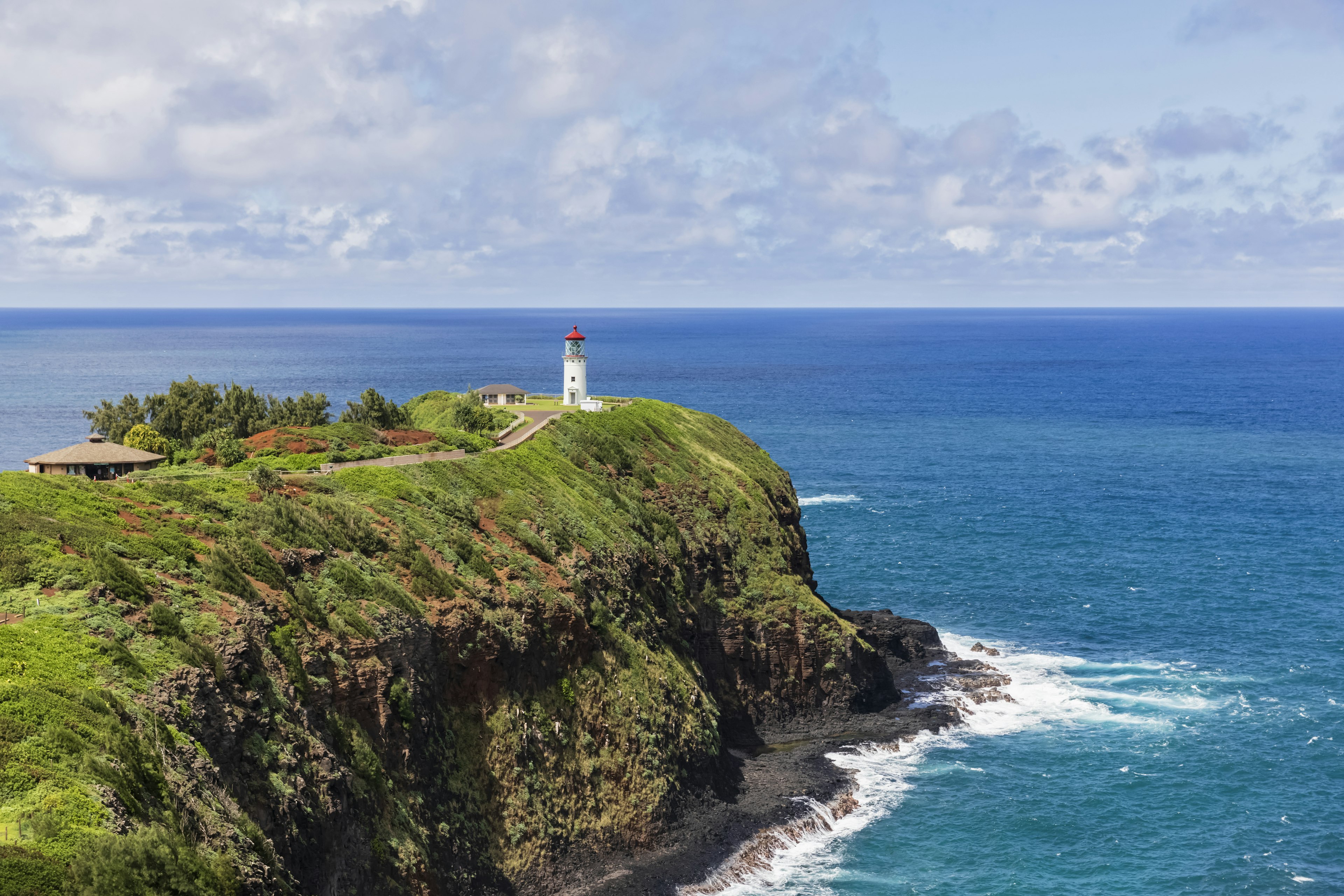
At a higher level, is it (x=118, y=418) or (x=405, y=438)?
(x=405, y=438)

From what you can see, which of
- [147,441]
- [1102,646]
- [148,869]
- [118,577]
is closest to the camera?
[148,869]

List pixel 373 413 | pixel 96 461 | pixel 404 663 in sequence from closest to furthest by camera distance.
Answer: pixel 404 663 → pixel 96 461 → pixel 373 413

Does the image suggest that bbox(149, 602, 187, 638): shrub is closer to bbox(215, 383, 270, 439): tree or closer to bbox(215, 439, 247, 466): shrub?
bbox(215, 439, 247, 466): shrub

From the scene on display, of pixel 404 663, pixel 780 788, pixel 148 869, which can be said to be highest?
pixel 148 869

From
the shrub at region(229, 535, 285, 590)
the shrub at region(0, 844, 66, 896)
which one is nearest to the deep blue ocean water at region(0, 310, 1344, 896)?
the shrub at region(229, 535, 285, 590)

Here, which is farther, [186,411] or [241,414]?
[186,411]

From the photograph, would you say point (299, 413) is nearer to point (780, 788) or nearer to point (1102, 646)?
point (780, 788)

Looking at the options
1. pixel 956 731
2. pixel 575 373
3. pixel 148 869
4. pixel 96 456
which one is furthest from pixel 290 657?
pixel 575 373

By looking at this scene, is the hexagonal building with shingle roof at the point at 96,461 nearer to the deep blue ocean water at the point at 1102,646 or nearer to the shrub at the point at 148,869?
the shrub at the point at 148,869
